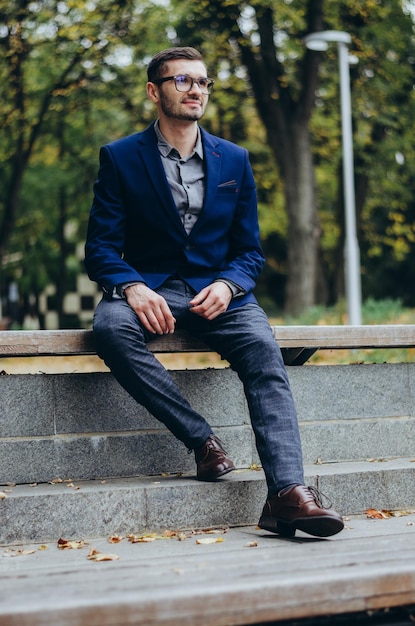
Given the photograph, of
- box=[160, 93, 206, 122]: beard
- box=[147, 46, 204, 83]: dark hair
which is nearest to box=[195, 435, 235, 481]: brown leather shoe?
box=[160, 93, 206, 122]: beard

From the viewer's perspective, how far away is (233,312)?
4.49 metres

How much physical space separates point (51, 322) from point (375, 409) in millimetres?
16532

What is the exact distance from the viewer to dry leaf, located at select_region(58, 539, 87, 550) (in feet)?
13.1

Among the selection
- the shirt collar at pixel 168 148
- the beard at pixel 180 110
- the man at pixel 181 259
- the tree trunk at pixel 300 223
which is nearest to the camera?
the man at pixel 181 259

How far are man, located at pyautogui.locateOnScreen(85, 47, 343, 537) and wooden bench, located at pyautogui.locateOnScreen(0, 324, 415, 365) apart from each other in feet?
0.36

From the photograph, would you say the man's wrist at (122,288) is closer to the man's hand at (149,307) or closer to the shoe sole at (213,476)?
the man's hand at (149,307)

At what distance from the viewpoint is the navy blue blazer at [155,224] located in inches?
→ 180

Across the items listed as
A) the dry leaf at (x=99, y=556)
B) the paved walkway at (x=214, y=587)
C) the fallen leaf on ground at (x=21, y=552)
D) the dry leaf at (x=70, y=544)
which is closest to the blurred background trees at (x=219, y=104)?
the dry leaf at (x=70, y=544)

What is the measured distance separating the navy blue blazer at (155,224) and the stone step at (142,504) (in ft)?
2.97

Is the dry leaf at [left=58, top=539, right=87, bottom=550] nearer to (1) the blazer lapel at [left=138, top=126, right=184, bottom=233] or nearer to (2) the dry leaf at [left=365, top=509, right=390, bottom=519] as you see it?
(2) the dry leaf at [left=365, top=509, right=390, bottom=519]

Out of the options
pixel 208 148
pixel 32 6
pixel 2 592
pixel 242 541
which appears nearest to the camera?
pixel 2 592

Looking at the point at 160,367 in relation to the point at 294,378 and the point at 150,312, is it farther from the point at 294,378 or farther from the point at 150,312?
the point at 294,378

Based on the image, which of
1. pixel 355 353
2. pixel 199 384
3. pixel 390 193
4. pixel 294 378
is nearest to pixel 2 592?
pixel 199 384

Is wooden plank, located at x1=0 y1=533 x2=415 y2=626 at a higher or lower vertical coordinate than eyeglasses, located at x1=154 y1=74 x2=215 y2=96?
lower
